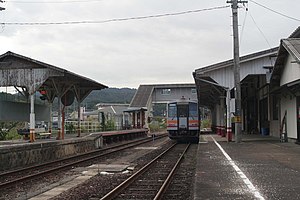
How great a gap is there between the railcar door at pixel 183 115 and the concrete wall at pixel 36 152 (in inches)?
263

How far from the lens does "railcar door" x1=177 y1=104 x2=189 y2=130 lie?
28859 millimetres

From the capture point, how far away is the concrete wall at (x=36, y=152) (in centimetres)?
1564

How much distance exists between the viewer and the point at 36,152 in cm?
1803

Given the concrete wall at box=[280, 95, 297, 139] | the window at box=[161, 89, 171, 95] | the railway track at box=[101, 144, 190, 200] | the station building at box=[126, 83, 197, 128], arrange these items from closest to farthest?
the railway track at box=[101, 144, 190, 200]
the concrete wall at box=[280, 95, 297, 139]
the station building at box=[126, 83, 197, 128]
the window at box=[161, 89, 171, 95]

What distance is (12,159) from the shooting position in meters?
16.0

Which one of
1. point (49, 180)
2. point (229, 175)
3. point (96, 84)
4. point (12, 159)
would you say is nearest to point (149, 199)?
point (229, 175)

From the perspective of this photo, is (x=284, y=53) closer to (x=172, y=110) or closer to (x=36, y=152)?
(x=172, y=110)

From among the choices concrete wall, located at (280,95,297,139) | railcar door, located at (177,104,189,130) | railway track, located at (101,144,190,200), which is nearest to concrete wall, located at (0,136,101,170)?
railway track, located at (101,144,190,200)

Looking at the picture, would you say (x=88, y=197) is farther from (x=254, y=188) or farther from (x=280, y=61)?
(x=280, y=61)

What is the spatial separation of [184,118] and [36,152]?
12.9 m

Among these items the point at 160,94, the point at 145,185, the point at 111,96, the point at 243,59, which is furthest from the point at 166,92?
the point at 111,96

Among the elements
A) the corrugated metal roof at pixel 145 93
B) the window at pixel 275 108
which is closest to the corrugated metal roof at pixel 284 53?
the window at pixel 275 108

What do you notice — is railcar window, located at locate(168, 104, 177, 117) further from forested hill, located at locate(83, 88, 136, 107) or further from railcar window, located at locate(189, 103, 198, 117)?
forested hill, located at locate(83, 88, 136, 107)

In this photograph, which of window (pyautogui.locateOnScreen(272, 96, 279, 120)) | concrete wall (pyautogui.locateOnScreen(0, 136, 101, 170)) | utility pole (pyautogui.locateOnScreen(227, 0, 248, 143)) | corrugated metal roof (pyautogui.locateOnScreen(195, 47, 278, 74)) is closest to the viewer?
concrete wall (pyautogui.locateOnScreen(0, 136, 101, 170))
